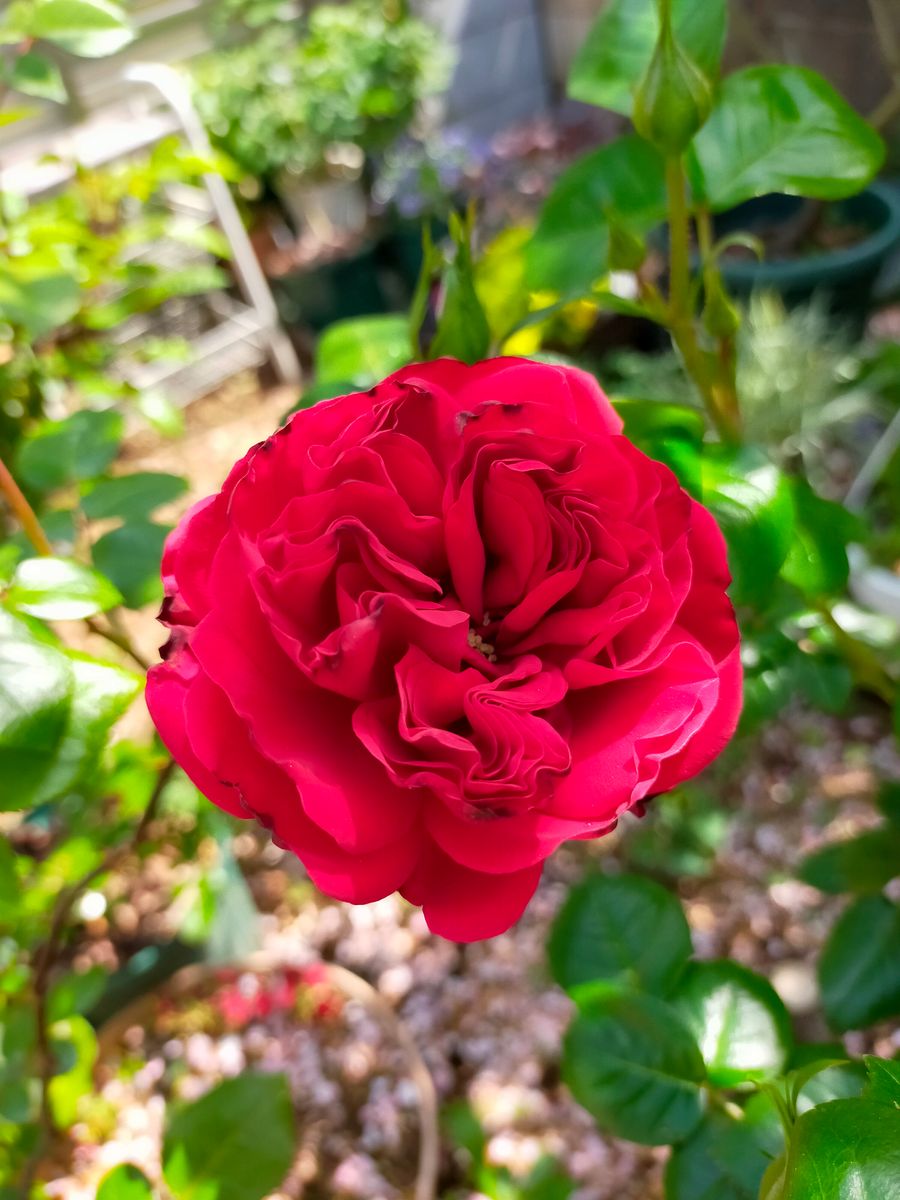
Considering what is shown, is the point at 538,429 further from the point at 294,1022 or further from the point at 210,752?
the point at 294,1022

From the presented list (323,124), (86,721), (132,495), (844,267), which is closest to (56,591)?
(86,721)

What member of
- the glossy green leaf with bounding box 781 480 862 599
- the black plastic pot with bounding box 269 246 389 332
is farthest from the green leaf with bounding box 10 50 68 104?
the black plastic pot with bounding box 269 246 389 332

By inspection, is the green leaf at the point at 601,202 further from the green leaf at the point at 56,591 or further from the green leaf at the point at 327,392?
the green leaf at the point at 56,591

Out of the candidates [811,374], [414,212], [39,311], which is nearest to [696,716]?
[39,311]

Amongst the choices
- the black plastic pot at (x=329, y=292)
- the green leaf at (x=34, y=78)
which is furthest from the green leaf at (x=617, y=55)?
the black plastic pot at (x=329, y=292)

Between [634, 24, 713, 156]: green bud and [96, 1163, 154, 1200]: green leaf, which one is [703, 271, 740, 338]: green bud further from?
[96, 1163, 154, 1200]: green leaf

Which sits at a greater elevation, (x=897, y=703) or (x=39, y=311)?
(x=39, y=311)

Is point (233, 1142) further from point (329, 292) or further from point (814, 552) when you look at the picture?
point (329, 292)
